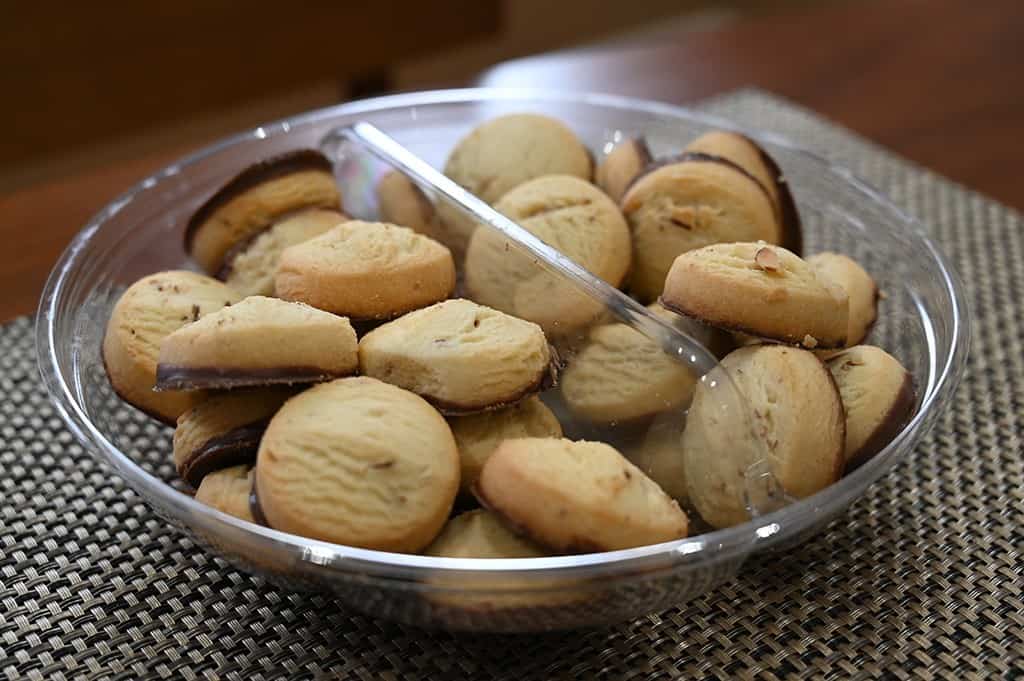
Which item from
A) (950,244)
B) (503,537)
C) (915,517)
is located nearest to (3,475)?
(503,537)

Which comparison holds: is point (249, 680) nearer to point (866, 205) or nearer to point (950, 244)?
point (866, 205)

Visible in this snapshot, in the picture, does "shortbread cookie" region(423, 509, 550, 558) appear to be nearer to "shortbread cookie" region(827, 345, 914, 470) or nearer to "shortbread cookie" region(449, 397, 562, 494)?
"shortbread cookie" region(449, 397, 562, 494)

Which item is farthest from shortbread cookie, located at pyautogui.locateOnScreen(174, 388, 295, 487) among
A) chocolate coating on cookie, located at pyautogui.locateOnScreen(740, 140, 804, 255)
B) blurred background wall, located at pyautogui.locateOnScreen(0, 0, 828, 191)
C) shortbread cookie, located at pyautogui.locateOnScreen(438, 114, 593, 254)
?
blurred background wall, located at pyautogui.locateOnScreen(0, 0, 828, 191)

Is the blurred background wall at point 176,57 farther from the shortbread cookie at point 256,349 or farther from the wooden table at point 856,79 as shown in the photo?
the shortbread cookie at point 256,349

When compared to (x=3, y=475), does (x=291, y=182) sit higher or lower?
higher

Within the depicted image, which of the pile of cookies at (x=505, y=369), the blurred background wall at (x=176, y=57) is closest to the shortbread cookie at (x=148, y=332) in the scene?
the pile of cookies at (x=505, y=369)

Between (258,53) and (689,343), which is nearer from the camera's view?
(689,343)
